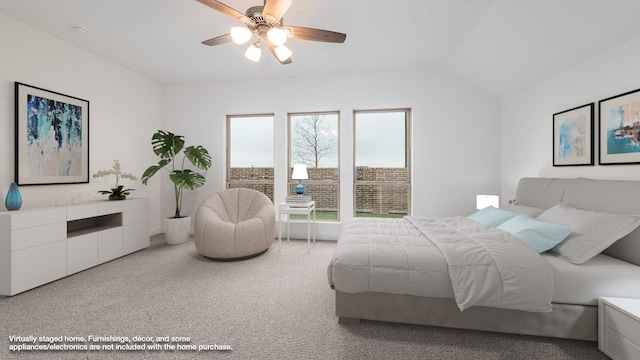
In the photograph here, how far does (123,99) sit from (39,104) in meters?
1.15

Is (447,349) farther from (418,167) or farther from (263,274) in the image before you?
(418,167)

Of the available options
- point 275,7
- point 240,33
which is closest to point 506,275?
point 275,7

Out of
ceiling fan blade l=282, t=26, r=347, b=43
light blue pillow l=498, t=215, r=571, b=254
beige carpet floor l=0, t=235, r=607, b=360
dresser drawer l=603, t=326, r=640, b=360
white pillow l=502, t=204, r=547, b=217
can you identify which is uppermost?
ceiling fan blade l=282, t=26, r=347, b=43

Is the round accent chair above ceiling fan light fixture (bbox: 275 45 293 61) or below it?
below

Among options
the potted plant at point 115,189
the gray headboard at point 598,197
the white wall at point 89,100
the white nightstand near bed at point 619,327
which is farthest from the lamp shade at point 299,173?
the white nightstand near bed at point 619,327

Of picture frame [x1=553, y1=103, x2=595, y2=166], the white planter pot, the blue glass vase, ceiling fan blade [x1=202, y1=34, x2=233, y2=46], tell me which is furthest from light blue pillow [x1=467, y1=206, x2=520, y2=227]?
the blue glass vase

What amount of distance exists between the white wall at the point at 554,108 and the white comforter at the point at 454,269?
1.41m

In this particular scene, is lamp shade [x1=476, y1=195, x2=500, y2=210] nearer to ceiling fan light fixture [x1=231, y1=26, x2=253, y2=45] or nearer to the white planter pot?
ceiling fan light fixture [x1=231, y1=26, x2=253, y2=45]

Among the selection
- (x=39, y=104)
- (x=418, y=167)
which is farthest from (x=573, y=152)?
(x=39, y=104)

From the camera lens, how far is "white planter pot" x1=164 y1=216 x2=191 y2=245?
13.0ft

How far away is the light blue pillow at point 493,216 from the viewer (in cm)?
254

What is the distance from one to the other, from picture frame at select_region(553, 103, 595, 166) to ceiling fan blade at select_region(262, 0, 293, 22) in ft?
9.60

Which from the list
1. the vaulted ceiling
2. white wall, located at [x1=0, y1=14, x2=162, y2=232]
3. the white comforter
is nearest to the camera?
the white comforter

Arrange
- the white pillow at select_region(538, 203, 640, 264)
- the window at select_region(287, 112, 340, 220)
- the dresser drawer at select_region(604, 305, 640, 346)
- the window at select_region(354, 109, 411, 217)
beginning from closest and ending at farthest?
the dresser drawer at select_region(604, 305, 640, 346), the white pillow at select_region(538, 203, 640, 264), the window at select_region(354, 109, 411, 217), the window at select_region(287, 112, 340, 220)
